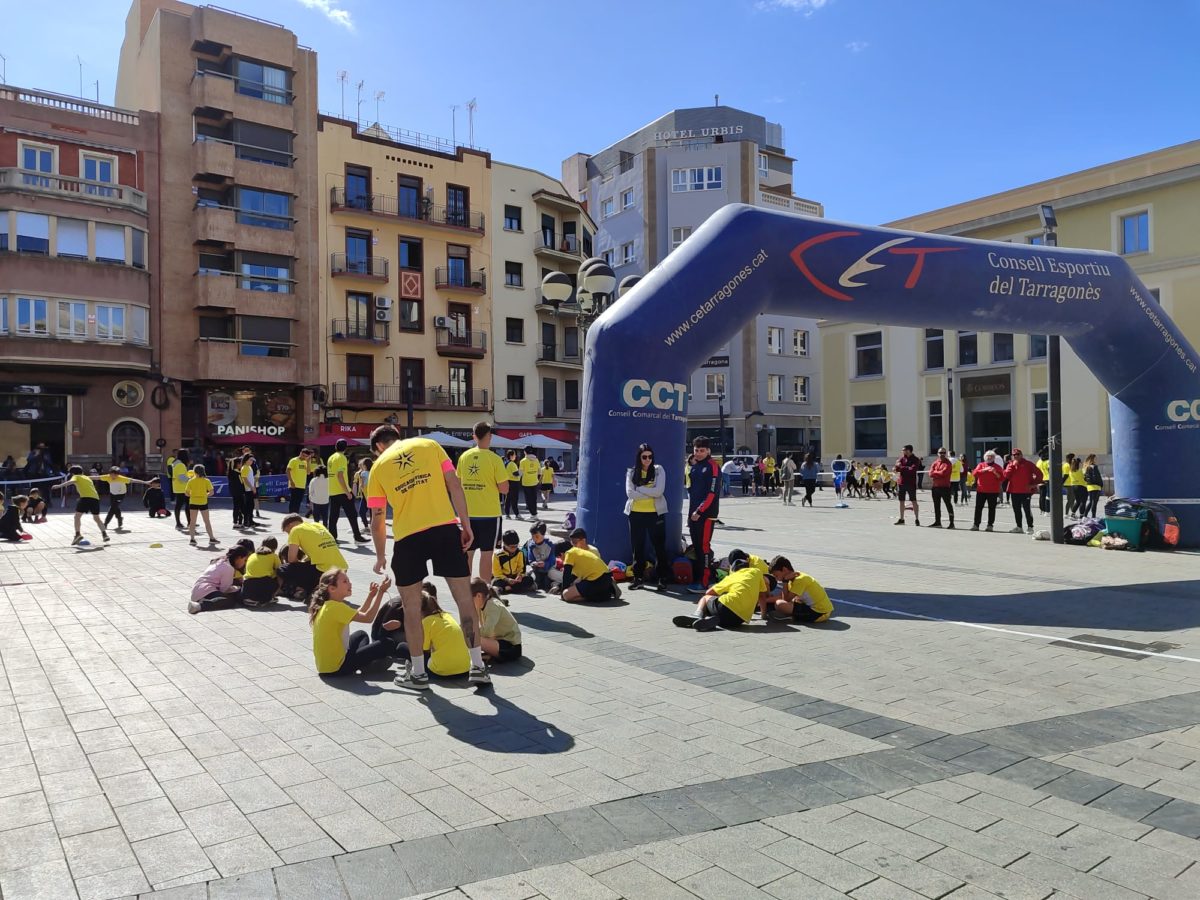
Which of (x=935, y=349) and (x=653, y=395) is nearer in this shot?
(x=653, y=395)

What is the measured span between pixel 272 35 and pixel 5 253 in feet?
47.6

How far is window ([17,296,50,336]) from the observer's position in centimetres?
2913

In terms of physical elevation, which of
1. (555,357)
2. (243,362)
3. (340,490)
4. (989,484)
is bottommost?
(989,484)

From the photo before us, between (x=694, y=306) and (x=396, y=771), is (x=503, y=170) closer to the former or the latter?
(x=694, y=306)

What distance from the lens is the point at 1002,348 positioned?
36688 mm

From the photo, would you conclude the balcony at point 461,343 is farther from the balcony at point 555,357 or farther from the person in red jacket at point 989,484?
the person in red jacket at point 989,484

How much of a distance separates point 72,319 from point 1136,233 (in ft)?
130

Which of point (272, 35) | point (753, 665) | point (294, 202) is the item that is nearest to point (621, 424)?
point (753, 665)

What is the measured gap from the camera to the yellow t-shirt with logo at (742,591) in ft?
25.0

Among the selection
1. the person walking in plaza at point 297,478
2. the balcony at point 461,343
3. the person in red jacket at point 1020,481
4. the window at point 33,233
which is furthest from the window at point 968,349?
the window at point 33,233

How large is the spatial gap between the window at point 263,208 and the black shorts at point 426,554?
33.3 metres

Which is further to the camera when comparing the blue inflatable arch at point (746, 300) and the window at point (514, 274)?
the window at point (514, 274)

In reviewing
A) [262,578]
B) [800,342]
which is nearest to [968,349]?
[800,342]

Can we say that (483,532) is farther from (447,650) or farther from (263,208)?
(263,208)
